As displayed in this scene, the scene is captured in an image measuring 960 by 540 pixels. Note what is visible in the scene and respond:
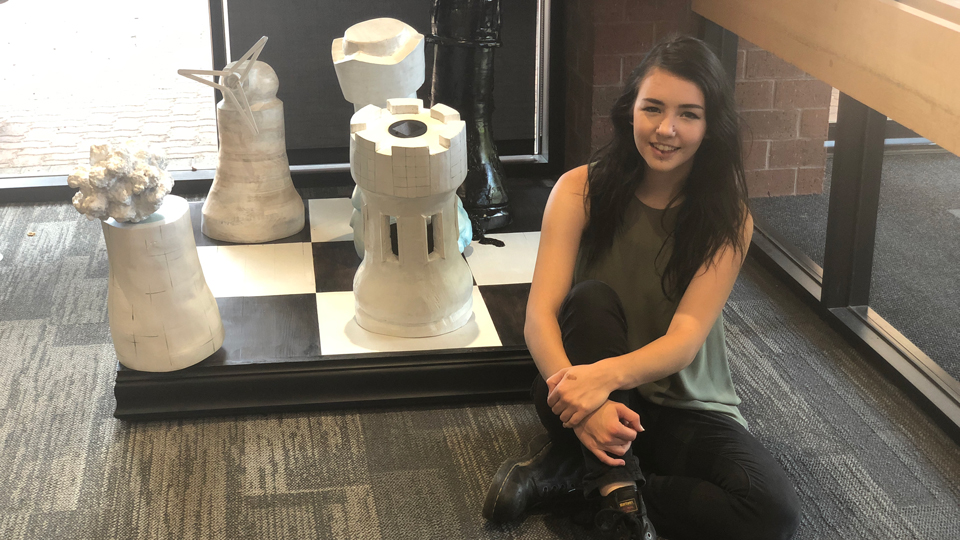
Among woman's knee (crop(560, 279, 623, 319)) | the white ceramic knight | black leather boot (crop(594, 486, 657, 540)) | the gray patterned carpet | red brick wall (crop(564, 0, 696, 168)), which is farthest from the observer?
red brick wall (crop(564, 0, 696, 168))

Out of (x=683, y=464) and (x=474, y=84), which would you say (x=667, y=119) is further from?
(x=474, y=84)

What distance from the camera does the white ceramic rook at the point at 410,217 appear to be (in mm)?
1837

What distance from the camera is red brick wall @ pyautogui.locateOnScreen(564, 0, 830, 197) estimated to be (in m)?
2.53

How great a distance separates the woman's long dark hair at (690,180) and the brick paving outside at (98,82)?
1.90 meters

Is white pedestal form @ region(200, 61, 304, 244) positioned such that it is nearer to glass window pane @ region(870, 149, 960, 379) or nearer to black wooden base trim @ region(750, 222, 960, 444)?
black wooden base trim @ region(750, 222, 960, 444)

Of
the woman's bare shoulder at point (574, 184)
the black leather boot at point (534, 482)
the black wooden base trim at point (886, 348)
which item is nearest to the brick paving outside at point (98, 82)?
the woman's bare shoulder at point (574, 184)

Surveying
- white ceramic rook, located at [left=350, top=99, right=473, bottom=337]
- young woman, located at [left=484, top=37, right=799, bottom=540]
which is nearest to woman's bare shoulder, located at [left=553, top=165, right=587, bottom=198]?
young woman, located at [left=484, top=37, right=799, bottom=540]

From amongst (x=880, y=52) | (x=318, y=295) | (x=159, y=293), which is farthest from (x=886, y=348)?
(x=159, y=293)

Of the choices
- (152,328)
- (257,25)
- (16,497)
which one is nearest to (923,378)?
(152,328)

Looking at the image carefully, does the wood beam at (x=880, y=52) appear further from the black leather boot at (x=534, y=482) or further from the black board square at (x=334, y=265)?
the black board square at (x=334, y=265)

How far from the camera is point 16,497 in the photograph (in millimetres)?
1683

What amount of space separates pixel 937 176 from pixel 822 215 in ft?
1.52

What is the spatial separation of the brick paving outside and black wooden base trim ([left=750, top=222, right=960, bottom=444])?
2043mm

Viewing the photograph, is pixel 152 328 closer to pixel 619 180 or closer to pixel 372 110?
pixel 372 110
